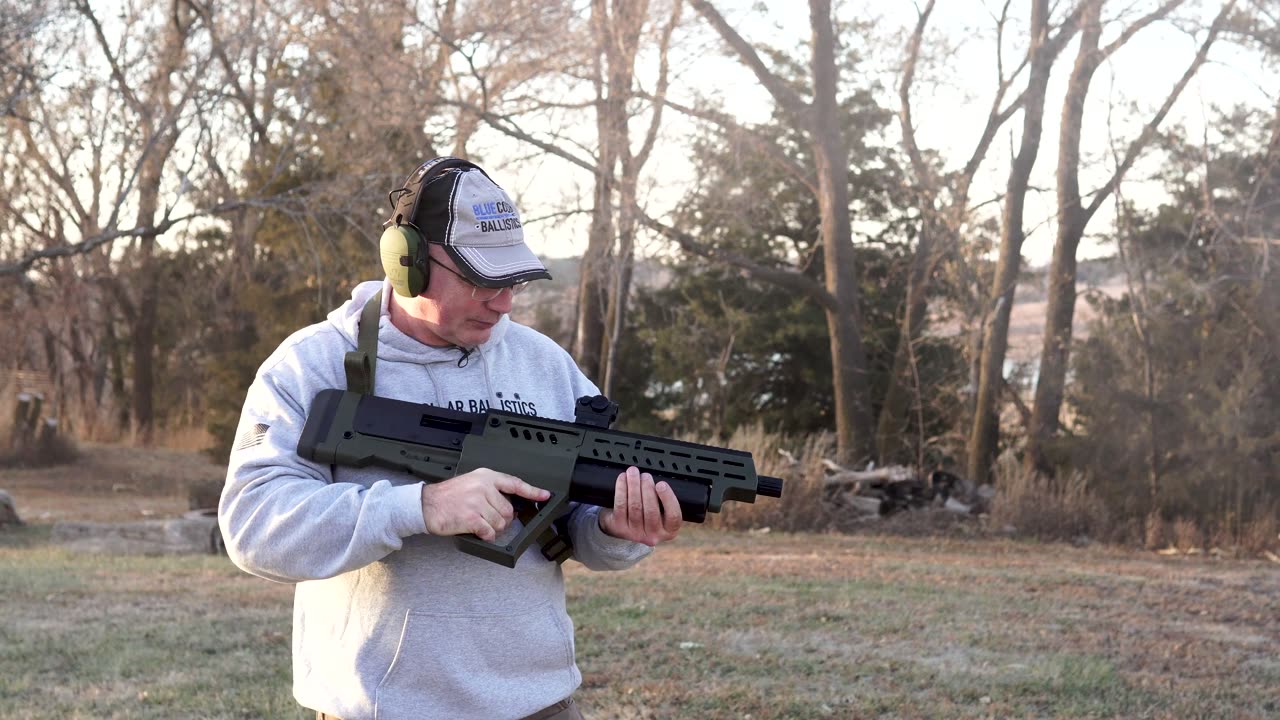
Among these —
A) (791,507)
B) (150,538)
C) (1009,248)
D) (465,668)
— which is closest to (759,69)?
(1009,248)

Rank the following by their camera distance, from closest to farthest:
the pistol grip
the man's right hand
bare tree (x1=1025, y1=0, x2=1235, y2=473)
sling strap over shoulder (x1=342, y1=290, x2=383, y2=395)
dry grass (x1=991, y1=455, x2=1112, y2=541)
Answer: the man's right hand
the pistol grip
sling strap over shoulder (x1=342, y1=290, x2=383, y2=395)
dry grass (x1=991, y1=455, x2=1112, y2=541)
bare tree (x1=1025, y1=0, x2=1235, y2=473)

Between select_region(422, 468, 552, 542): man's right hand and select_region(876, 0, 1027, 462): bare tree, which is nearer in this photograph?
select_region(422, 468, 552, 542): man's right hand

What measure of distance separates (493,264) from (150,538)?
10.4m

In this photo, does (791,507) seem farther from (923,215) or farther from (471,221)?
(471,221)

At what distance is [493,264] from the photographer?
2707 millimetres

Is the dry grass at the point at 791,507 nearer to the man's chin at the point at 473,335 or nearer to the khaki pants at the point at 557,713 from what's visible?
the khaki pants at the point at 557,713

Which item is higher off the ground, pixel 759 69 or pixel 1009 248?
pixel 759 69

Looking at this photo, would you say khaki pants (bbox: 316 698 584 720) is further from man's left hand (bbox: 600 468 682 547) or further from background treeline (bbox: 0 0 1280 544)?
background treeline (bbox: 0 0 1280 544)

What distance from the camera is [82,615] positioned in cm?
865

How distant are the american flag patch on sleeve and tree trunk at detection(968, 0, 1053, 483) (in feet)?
48.5

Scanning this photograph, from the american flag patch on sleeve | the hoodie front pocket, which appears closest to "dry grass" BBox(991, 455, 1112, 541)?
the hoodie front pocket

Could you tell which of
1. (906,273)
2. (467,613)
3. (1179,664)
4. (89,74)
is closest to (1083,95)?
(906,273)

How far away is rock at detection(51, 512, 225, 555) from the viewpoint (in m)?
A: 11.9

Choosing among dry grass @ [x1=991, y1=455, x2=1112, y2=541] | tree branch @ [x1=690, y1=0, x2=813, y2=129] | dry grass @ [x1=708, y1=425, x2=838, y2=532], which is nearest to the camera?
dry grass @ [x1=991, y1=455, x2=1112, y2=541]
